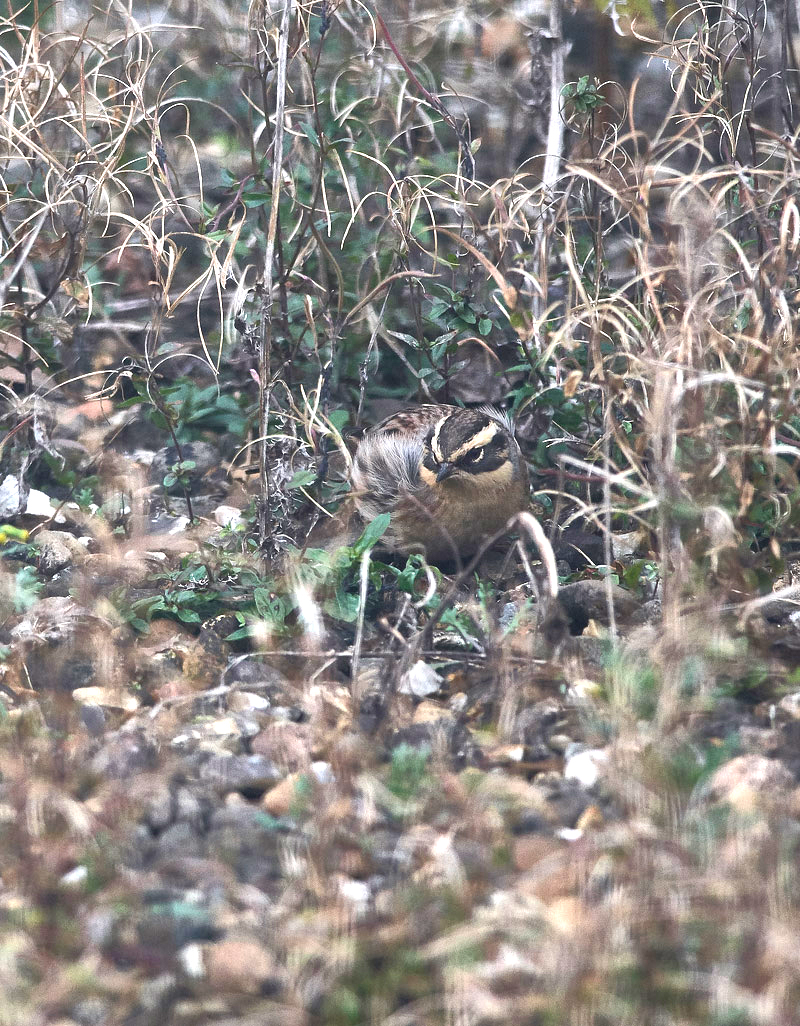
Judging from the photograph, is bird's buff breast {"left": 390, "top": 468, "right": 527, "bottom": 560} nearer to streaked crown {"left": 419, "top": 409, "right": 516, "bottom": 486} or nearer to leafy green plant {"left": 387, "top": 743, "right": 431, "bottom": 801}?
streaked crown {"left": 419, "top": 409, "right": 516, "bottom": 486}

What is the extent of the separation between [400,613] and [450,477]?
1.37 m

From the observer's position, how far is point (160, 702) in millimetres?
3840

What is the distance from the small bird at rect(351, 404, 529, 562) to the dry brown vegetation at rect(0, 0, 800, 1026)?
140mm

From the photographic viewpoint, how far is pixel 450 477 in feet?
18.3

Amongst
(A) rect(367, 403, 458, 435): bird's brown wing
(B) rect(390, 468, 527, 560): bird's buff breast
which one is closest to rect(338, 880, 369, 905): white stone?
(B) rect(390, 468, 527, 560): bird's buff breast

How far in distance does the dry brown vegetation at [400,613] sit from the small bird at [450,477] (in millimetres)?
140

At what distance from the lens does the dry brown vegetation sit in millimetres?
2689

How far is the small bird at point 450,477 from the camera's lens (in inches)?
216

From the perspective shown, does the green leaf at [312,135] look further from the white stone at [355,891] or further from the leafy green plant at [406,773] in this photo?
the white stone at [355,891]

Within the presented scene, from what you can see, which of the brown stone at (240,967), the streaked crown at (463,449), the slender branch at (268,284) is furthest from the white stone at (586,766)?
the streaked crown at (463,449)

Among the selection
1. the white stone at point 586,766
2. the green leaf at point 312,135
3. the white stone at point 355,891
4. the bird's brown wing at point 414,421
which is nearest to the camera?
the white stone at point 355,891

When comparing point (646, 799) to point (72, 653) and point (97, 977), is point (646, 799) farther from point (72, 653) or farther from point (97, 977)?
point (72, 653)

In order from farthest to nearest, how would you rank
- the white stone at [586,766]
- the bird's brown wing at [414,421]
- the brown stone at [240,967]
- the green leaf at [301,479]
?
1. the bird's brown wing at [414,421]
2. the green leaf at [301,479]
3. the white stone at [586,766]
4. the brown stone at [240,967]

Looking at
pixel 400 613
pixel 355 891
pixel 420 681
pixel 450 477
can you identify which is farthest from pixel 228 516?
pixel 355 891
